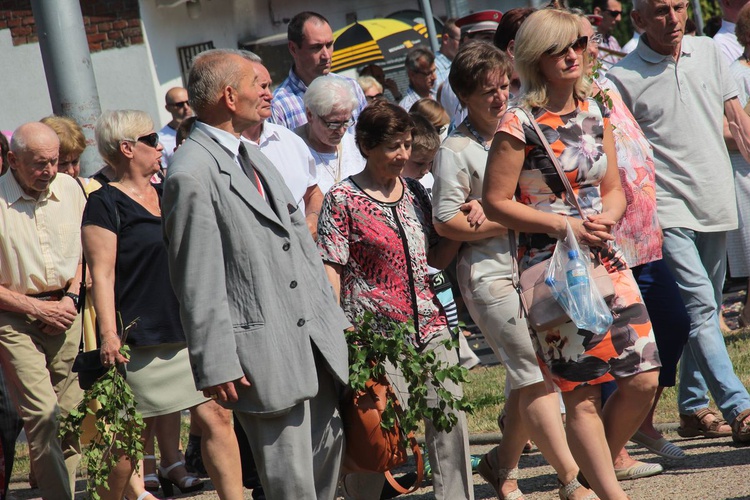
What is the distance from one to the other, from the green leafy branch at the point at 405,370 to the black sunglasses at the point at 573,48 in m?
1.29

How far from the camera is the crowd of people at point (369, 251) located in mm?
4102

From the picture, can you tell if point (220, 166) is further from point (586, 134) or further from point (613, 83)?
point (613, 83)

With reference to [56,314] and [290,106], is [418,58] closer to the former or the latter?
[290,106]

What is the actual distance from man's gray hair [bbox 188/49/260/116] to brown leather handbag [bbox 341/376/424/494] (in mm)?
1312

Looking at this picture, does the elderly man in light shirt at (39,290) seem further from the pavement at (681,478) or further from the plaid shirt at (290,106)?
the plaid shirt at (290,106)

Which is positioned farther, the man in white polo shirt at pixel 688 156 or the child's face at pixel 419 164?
the child's face at pixel 419 164

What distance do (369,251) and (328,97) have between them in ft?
5.19

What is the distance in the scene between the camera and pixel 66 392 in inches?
251

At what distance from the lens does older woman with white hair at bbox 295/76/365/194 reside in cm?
634

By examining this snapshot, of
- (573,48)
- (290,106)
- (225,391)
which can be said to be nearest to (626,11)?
(290,106)

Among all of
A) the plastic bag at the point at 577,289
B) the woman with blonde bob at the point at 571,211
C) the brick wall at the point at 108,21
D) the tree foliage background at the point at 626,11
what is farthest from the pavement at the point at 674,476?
the tree foliage background at the point at 626,11

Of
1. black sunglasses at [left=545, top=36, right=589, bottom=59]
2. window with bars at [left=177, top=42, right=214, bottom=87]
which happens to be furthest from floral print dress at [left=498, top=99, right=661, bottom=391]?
window with bars at [left=177, top=42, right=214, bottom=87]

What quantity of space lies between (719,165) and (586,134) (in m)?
1.99

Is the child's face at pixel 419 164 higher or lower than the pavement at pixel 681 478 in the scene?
higher
